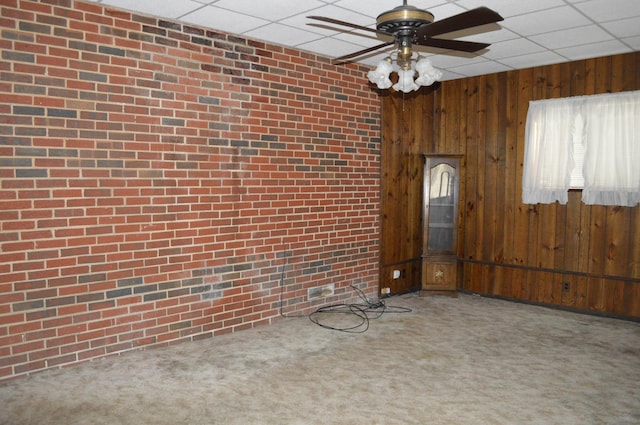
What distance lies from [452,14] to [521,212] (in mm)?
2834

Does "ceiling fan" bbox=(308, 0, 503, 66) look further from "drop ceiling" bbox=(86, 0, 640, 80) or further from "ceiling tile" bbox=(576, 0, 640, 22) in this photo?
"ceiling tile" bbox=(576, 0, 640, 22)

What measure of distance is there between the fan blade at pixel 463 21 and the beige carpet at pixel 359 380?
2282 mm

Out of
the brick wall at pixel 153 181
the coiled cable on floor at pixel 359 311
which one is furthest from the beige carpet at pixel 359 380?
the brick wall at pixel 153 181

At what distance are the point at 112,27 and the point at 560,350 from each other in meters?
4.49

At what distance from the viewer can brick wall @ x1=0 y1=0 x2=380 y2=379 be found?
3137 millimetres

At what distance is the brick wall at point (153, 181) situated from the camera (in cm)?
314

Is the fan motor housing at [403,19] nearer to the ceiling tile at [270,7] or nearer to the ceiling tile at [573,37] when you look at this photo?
the ceiling tile at [270,7]

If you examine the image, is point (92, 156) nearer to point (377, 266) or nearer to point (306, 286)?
point (306, 286)

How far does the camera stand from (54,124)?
3221mm

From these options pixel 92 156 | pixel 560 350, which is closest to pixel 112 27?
pixel 92 156

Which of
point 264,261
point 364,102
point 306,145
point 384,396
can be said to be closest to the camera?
point 384,396

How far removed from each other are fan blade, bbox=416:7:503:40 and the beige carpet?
2.28 meters

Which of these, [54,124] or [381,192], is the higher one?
[54,124]

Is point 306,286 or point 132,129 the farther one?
point 306,286
